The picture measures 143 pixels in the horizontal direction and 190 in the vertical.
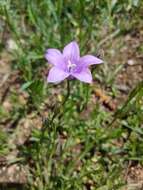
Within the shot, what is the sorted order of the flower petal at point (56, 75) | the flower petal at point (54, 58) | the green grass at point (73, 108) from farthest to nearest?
the green grass at point (73, 108) → the flower petal at point (54, 58) → the flower petal at point (56, 75)

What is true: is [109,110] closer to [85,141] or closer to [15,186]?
[85,141]

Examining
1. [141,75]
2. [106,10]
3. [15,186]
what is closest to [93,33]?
[106,10]

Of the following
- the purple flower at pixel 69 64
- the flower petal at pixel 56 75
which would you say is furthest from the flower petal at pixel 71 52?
the flower petal at pixel 56 75

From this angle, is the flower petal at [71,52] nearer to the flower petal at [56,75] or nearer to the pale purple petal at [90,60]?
Answer: the pale purple petal at [90,60]

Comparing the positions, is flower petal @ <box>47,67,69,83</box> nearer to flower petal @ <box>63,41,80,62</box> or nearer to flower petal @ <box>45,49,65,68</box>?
flower petal @ <box>45,49,65,68</box>

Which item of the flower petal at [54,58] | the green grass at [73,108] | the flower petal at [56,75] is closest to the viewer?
the flower petal at [56,75]

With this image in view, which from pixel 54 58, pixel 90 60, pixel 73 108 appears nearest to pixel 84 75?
pixel 90 60

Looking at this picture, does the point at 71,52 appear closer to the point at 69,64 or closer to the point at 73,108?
the point at 69,64

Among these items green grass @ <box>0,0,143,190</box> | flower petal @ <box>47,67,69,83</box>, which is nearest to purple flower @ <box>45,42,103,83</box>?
flower petal @ <box>47,67,69,83</box>
